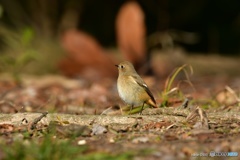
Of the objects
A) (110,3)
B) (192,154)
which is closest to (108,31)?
(110,3)

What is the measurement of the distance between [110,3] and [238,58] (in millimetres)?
2846

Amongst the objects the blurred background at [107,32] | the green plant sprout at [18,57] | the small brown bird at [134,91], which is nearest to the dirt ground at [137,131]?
the small brown bird at [134,91]

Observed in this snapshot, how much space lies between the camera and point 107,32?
12.3 metres

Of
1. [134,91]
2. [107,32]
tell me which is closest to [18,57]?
[107,32]

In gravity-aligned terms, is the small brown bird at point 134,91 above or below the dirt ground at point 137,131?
above

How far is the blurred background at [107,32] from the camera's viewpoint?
31.7 feet

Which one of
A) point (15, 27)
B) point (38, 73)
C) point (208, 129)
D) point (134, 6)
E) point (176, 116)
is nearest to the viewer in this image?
point (208, 129)

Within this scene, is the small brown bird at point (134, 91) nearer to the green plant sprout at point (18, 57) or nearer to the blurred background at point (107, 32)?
the green plant sprout at point (18, 57)

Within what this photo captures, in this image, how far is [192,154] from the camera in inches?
135

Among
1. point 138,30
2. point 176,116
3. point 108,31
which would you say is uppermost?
point 108,31

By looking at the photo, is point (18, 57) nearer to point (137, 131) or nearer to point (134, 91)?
point (134, 91)

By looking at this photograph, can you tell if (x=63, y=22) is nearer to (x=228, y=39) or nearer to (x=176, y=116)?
(x=228, y=39)

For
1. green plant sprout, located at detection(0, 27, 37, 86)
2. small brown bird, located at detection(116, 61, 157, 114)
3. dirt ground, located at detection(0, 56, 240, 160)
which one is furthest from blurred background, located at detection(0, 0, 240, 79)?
small brown bird, located at detection(116, 61, 157, 114)

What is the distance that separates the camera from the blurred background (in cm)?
967
